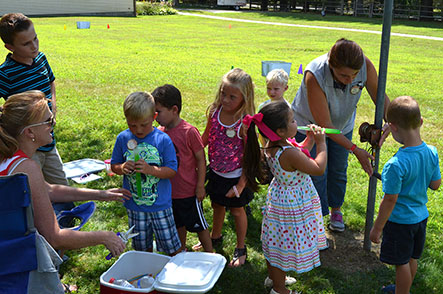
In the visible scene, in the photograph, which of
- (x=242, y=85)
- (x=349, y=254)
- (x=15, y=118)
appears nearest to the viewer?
(x=15, y=118)

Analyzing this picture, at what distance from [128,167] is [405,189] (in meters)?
1.75

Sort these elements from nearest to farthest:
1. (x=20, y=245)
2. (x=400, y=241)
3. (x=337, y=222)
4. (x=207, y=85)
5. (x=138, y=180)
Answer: (x=20, y=245) → (x=400, y=241) → (x=138, y=180) → (x=337, y=222) → (x=207, y=85)

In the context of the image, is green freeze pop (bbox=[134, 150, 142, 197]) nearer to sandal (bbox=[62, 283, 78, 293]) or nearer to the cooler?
the cooler

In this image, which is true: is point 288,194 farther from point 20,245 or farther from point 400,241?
point 20,245

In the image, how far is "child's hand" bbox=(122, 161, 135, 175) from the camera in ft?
9.80

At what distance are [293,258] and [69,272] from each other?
1.73m

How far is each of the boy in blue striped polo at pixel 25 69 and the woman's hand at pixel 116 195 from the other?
2.48 ft

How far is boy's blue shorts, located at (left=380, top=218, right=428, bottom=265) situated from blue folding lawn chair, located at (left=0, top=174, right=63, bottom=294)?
1.99 meters

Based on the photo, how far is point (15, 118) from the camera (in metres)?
2.32

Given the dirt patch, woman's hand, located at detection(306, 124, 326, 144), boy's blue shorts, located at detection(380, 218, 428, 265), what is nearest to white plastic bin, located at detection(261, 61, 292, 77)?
the dirt patch

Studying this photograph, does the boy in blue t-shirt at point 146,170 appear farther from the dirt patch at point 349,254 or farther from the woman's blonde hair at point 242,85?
the dirt patch at point 349,254

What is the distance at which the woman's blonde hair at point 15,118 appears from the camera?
2.27m

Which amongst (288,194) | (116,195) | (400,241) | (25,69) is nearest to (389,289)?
(400,241)

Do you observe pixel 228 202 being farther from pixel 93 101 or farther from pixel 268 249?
pixel 93 101
